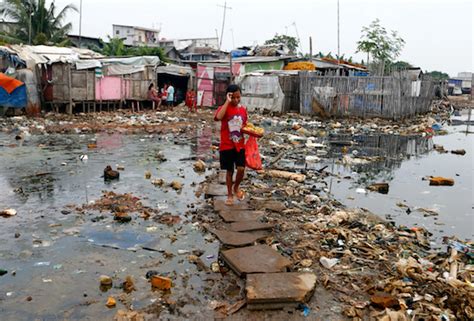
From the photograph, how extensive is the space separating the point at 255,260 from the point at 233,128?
183 centimetres

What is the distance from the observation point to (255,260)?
11.0ft

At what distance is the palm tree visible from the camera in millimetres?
21486

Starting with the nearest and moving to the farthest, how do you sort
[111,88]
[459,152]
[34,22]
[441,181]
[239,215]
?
1. [239,215]
2. [441,181]
3. [459,152]
4. [111,88]
5. [34,22]

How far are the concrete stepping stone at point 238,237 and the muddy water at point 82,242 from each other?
5.0 inches

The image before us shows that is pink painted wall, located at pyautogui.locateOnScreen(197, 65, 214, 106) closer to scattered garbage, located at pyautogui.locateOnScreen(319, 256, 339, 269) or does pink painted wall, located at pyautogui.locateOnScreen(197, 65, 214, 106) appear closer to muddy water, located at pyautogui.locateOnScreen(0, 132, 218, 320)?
muddy water, located at pyautogui.locateOnScreen(0, 132, 218, 320)

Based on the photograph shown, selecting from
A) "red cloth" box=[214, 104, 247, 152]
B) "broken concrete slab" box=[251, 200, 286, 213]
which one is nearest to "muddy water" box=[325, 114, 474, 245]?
"broken concrete slab" box=[251, 200, 286, 213]

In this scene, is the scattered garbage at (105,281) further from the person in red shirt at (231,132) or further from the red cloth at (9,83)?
the red cloth at (9,83)

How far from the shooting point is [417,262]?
354 centimetres

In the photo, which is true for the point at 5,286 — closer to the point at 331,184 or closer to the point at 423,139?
the point at 331,184

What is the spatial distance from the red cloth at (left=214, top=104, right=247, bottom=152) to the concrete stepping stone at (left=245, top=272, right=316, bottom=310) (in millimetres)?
2054

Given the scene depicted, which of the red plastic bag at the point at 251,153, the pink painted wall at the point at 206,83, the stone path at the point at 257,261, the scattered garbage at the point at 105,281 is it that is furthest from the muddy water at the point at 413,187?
the pink painted wall at the point at 206,83

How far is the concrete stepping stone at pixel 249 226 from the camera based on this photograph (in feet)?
13.5

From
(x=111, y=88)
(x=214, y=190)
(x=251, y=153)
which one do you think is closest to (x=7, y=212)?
(x=214, y=190)

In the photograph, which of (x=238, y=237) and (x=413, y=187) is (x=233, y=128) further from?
(x=413, y=187)
